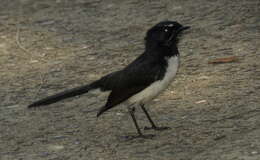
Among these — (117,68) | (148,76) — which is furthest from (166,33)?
(117,68)

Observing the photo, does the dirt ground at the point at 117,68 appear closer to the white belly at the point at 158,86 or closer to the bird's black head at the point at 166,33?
the white belly at the point at 158,86

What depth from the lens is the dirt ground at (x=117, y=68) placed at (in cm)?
755

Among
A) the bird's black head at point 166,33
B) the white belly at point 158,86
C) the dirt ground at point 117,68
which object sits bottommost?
the dirt ground at point 117,68

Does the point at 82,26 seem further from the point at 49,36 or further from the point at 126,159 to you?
the point at 126,159

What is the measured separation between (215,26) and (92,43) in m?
1.84

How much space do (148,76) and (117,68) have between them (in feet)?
7.47

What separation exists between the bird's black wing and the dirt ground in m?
0.50

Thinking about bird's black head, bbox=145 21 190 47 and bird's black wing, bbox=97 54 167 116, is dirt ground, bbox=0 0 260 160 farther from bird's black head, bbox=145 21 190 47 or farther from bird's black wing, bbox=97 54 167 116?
bird's black head, bbox=145 21 190 47

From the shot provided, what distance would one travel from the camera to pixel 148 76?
7598 millimetres

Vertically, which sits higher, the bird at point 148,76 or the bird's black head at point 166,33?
the bird's black head at point 166,33

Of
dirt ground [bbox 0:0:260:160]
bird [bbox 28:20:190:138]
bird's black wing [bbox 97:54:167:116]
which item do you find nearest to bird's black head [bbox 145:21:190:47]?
bird [bbox 28:20:190:138]

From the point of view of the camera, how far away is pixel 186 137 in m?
7.66

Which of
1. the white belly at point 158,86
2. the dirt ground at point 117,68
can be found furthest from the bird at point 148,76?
the dirt ground at point 117,68

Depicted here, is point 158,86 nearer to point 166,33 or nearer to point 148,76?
point 148,76
